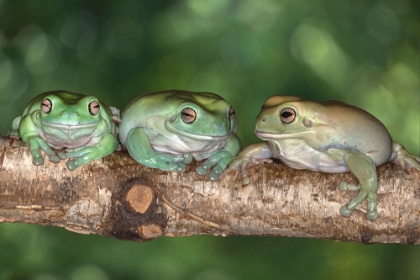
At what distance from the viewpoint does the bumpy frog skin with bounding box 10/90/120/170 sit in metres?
3.02

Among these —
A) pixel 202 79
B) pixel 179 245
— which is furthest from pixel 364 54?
pixel 179 245

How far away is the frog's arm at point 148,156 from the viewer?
10.1 feet

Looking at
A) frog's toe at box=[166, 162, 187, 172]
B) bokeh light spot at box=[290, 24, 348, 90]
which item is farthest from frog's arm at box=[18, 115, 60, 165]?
bokeh light spot at box=[290, 24, 348, 90]

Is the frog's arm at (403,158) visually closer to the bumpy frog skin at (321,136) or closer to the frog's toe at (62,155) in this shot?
the bumpy frog skin at (321,136)

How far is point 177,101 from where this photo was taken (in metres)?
3.27

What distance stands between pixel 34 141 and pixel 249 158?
1.12 metres

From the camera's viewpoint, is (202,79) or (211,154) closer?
(211,154)

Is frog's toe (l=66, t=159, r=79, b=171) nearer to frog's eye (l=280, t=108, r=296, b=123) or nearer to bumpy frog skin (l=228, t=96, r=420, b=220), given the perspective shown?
bumpy frog skin (l=228, t=96, r=420, b=220)

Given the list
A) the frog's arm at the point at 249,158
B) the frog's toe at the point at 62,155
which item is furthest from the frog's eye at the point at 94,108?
the frog's arm at the point at 249,158

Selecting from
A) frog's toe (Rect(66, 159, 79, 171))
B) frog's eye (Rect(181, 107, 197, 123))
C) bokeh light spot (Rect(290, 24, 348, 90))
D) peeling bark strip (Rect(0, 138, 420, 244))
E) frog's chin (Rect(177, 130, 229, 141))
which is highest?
bokeh light spot (Rect(290, 24, 348, 90))

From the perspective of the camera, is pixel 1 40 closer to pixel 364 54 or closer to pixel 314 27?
pixel 314 27

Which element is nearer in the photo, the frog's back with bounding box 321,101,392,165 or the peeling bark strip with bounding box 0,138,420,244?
the peeling bark strip with bounding box 0,138,420,244

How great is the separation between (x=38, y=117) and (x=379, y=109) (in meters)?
4.29

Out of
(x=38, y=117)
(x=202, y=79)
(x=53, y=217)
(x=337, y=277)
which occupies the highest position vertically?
(x=202, y=79)
